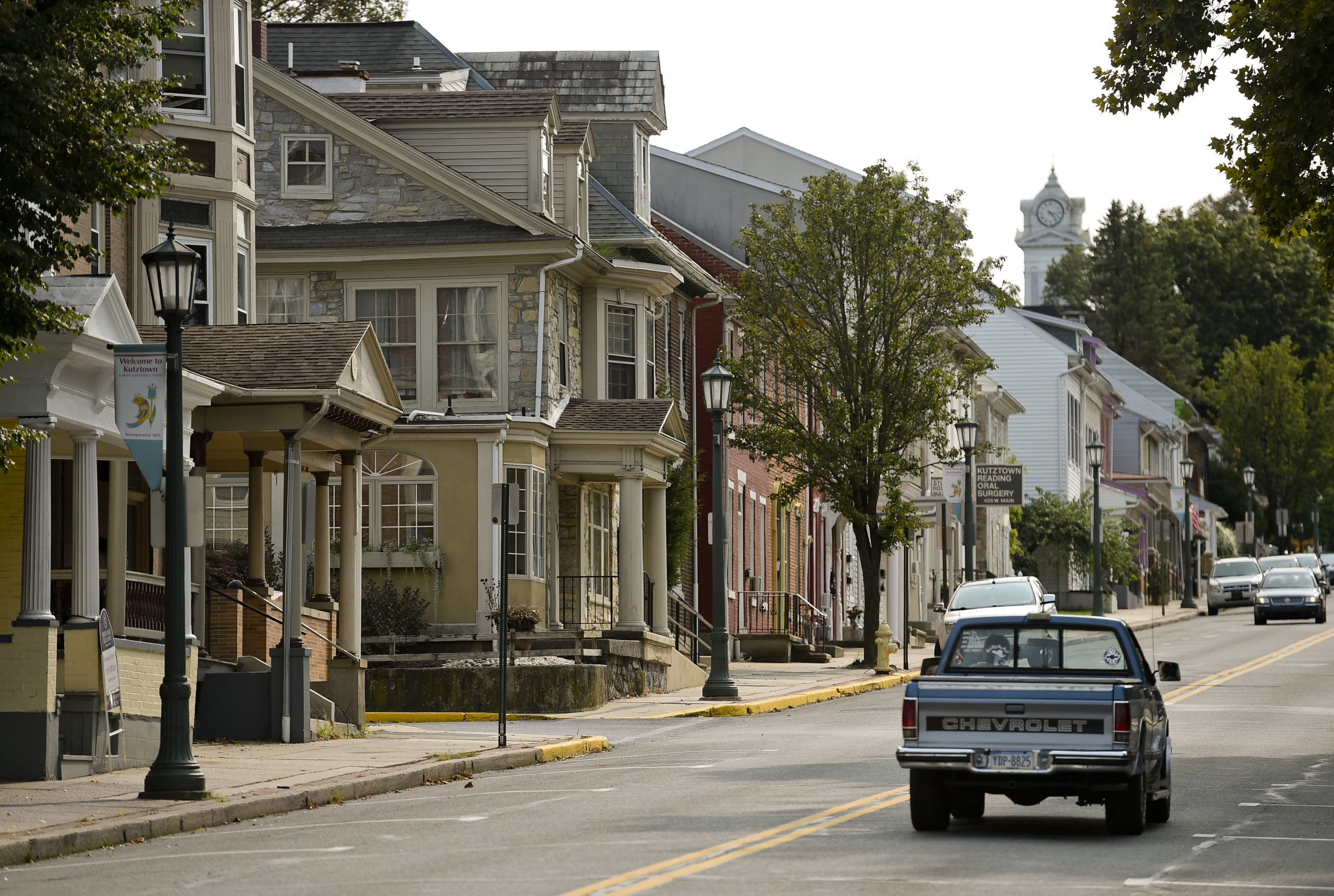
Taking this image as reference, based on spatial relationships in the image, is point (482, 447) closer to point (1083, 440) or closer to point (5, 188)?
point (5, 188)

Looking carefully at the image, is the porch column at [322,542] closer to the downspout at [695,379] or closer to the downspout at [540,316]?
the downspout at [540,316]

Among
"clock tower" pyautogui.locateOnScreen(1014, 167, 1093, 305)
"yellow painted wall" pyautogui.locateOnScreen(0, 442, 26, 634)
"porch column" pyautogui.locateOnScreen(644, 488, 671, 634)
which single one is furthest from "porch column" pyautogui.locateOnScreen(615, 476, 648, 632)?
"clock tower" pyautogui.locateOnScreen(1014, 167, 1093, 305)

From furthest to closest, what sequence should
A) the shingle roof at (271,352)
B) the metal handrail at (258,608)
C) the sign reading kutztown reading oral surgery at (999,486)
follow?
the sign reading kutztown reading oral surgery at (999,486)
the metal handrail at (258,608)
the shingle roof at (271,352)

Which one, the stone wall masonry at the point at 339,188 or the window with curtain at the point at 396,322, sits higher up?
the stone wall masonry at the point at 339,188

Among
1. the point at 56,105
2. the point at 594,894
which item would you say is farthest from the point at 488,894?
the point at 56,105

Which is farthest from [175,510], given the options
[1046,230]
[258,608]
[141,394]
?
[1046,230]

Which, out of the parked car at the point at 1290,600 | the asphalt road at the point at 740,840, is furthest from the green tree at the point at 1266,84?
the parked car at the point at 1290,600

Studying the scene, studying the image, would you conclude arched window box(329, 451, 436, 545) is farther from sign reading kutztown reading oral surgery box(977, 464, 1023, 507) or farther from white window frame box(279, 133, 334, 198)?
sign reading kutztown reading oral surgery box(977, 464, 1023, 507)

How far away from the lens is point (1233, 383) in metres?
99.7

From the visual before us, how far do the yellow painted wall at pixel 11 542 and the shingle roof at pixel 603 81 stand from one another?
834 inches

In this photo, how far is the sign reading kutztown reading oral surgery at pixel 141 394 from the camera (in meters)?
16.8

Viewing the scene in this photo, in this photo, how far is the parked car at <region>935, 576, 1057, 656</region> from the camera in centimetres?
3506

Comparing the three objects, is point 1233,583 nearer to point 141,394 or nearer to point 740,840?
point 141,394

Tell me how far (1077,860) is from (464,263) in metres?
22.5
